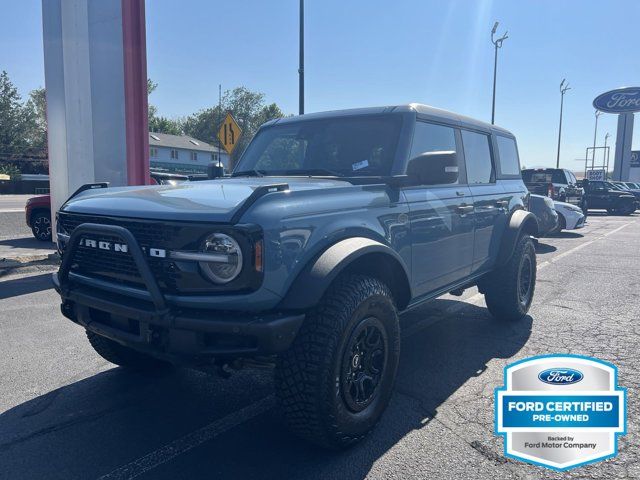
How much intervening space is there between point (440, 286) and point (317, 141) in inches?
58.9

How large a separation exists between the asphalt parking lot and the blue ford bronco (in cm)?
26

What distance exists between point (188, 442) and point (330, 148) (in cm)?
228

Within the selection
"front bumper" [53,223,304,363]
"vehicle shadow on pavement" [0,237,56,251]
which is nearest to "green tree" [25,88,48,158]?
"vehicle shadow on pavement" [0,237,56,251]

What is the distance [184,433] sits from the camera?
303cm

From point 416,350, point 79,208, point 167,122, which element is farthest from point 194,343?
point 167,122

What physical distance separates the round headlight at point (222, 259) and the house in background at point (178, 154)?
56.7 meters

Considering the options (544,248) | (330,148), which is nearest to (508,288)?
(330,148)

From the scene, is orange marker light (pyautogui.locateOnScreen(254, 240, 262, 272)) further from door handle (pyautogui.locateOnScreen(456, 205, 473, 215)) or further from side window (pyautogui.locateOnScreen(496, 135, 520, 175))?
side window (pyautogui.locateOnScreen(496, 135, 520, 175))

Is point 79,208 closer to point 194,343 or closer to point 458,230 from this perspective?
point 194,343

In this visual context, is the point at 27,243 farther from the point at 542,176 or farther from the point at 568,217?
the point at 542,176

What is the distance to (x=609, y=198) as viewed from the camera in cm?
2495

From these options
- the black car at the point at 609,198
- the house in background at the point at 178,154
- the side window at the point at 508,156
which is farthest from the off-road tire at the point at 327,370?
the house in background at the point at 178,154

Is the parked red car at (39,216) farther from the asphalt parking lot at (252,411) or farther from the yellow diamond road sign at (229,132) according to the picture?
the asphalt parking lot at (252,411)

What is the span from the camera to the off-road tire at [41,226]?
11594 mm
